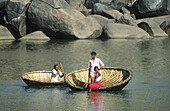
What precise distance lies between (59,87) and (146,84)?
12.1 feet

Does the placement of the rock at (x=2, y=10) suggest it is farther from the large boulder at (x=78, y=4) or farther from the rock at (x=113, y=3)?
the rock at (x=113, y=3)

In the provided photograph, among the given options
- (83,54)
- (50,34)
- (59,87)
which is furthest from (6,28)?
(59,87)

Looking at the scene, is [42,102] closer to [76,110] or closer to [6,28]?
[76,110]

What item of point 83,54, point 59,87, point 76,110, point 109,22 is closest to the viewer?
point 76,110

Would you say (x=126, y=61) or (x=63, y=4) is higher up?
(x=63, y=4)

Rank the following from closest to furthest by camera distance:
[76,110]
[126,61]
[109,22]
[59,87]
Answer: [76,110] < [59,87] < [126,61] < [109,22]

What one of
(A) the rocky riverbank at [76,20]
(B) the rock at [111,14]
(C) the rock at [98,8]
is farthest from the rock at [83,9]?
(B) the rock at [111,14]

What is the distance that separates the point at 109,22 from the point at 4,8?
1194cm

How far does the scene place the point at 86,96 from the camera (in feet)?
43.5

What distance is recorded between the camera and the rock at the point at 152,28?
42062 mm

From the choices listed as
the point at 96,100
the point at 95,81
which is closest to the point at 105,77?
the point at 95,81

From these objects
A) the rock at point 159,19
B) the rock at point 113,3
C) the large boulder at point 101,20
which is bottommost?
the large boulder at point 101,20

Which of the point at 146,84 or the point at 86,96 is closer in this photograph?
the point at 86,96

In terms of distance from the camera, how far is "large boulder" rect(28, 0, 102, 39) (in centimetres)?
3766
